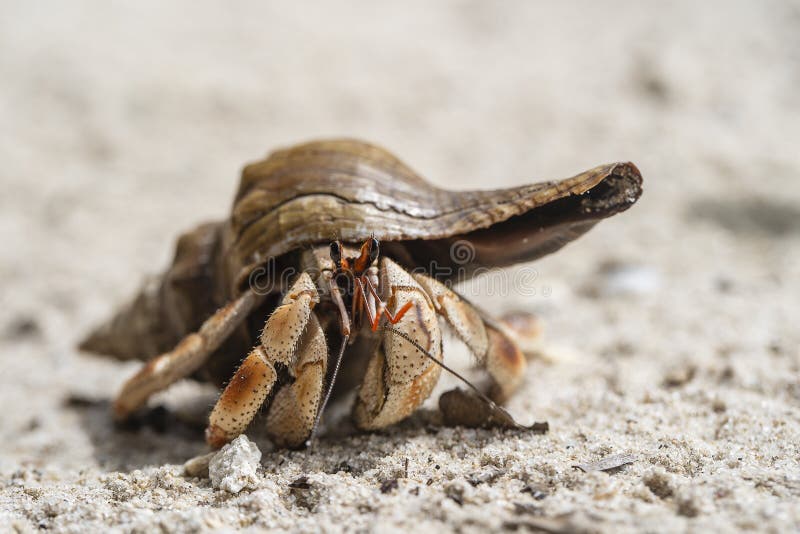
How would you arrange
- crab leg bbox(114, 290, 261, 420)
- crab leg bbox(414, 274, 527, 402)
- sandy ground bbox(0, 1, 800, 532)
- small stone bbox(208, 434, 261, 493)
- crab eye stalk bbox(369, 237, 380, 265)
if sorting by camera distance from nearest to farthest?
sandy ground bbox(0, 1, 800, 532) < small stone bbox(208, 434, 261, 493) < crab eye stalk bbox(369, 237, 380, 265) < crab leg bbox(414, 274, 527, 402) < crab leg bbox(114, 290, 261, 420)

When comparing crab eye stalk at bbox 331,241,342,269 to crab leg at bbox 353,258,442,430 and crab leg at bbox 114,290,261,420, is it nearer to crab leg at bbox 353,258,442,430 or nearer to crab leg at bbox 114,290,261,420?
crab leg at bbox 353,258,442,430

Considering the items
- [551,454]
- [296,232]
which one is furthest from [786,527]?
[296,232]

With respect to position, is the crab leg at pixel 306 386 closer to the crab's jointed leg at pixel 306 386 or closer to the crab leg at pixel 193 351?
the crab's jointed leg at pixel 306 386

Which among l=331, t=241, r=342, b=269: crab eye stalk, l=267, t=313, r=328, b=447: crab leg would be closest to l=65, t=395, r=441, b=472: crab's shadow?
l=267, t=313, r=328, b=447: crab leg

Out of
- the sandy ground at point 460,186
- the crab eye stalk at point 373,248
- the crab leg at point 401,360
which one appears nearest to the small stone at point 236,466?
the sandy ground at point 460,186

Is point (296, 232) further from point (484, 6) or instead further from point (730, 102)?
point (484, 6)

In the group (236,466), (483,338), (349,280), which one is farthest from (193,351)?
(483,338)

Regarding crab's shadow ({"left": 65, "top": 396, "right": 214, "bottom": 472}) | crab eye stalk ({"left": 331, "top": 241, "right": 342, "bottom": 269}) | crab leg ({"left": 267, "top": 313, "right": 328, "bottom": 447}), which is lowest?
crab's shadow ({"left": 65, "top": 396, "right": 214, "bottom": 472})
